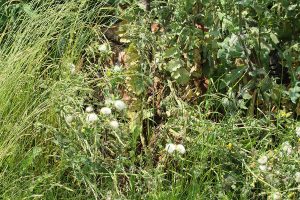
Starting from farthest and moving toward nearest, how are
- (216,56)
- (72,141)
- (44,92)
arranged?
1. (216,56)
2. (44,92)
3. (72,141)

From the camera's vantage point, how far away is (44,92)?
3066 millimetres

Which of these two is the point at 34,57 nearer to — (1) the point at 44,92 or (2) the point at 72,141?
(1) the point at 44,92

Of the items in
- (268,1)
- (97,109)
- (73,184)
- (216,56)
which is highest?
(268,1)

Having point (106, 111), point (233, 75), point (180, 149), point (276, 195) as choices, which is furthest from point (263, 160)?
point (106, 111)

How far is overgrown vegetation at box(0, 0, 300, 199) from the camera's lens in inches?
111

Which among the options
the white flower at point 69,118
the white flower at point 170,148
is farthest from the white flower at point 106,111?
the white flower at point 170,148

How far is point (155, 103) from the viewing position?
10.9 feet

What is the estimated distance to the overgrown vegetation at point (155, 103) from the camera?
2818mm

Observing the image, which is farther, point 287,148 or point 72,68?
point 72,68

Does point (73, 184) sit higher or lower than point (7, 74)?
lower

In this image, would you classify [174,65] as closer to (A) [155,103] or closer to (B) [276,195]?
(A) [155,103]

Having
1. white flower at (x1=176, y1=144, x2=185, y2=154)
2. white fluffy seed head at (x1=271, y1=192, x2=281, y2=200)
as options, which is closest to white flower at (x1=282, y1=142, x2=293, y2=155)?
white fluffy seed head at (x1=271, y1=192, x2=281, y2=200)

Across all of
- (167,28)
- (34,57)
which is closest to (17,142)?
(34,57)

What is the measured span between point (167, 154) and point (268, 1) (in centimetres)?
78
